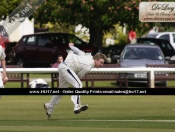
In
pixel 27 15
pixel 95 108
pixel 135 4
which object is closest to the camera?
pixel 95 108

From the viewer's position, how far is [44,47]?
121ft

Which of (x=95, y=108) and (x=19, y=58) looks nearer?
(x=95, y=108)

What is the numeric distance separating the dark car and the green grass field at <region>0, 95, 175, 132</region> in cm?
1283

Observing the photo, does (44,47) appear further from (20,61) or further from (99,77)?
(99,77)

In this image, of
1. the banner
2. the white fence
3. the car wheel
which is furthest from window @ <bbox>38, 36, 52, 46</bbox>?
the banner

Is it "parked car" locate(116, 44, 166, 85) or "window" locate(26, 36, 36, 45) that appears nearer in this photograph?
"parked car" locate(116, 44, 166, 85)

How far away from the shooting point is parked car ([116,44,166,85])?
90.7ft

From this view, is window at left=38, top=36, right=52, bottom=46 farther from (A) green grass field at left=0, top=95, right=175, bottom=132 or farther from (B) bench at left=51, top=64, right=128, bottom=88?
(A) green grass field at left=0, top=95, right=175, bottom=132

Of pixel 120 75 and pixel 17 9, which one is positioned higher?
pixel 17 9

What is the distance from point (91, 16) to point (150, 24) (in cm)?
259

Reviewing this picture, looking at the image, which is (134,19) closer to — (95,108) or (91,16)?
(91,16)

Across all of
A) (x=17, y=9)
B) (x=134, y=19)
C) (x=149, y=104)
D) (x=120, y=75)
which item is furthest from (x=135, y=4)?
(x=149, y=104)

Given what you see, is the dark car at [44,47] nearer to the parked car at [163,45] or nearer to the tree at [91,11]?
the tree at [91,11]

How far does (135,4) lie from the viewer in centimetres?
3488
